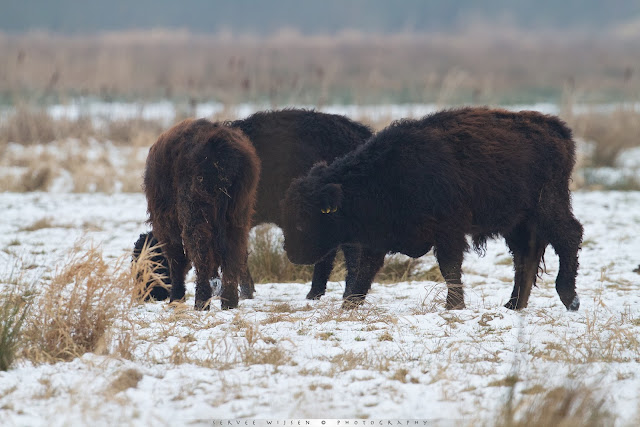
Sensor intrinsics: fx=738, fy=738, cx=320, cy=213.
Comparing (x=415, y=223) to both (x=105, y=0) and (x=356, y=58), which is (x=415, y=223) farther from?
(x=105, y=0)

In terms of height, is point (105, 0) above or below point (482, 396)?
above

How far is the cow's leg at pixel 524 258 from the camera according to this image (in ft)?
23.4

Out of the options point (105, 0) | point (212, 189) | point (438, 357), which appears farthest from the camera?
point (105, 0)

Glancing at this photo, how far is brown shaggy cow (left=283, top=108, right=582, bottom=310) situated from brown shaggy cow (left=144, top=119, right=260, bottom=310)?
0.54m

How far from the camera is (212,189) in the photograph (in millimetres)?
6453

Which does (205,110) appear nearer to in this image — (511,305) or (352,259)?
(352,259)

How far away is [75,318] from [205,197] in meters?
1.60

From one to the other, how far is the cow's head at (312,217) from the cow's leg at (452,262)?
0.97 meters

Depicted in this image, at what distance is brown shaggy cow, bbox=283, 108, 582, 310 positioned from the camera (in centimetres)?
663

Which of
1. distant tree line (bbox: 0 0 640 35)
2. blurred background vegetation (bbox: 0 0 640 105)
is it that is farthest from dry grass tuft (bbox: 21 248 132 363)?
distant tree line (bbox: 0 0 640 35)

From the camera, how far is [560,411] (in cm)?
381

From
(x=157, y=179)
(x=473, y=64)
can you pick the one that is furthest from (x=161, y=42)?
(x=157, y=179)

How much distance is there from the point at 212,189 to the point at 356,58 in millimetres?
42735

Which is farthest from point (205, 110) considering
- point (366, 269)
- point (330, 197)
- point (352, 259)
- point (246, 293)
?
point (330, 197)
